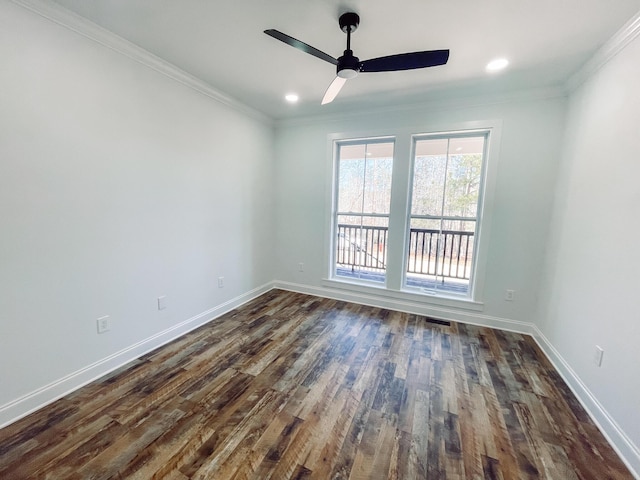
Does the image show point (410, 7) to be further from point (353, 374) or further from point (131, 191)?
point (353, 374)

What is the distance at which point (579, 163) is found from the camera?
229cm

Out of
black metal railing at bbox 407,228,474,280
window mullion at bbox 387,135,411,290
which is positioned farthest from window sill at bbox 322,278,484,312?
black metal railing at bbox 407,228,474,280

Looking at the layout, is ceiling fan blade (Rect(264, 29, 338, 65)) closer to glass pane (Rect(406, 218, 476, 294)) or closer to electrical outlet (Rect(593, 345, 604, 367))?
glass pane (Rect(406, 218, 476, 294))

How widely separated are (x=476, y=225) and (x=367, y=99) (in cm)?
197

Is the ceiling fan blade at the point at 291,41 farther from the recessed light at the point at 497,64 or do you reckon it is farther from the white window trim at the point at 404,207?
the white window trim at the point at 404,207

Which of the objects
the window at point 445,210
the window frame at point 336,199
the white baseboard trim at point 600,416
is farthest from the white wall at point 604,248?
the window frame at point 336,199

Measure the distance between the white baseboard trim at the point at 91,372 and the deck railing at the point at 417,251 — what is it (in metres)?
2.03

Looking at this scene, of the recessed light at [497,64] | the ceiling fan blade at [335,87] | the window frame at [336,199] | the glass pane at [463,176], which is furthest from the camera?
the window frame at [336,199]

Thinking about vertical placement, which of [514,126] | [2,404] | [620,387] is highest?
[514,126]

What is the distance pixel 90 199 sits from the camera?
6.37 ft

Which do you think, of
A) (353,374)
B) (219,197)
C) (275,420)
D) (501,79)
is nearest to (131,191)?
(219,197)

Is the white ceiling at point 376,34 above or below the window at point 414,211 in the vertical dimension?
above

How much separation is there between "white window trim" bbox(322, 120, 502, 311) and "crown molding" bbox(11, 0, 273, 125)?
168 centimetres

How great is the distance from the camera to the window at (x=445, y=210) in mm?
3184
